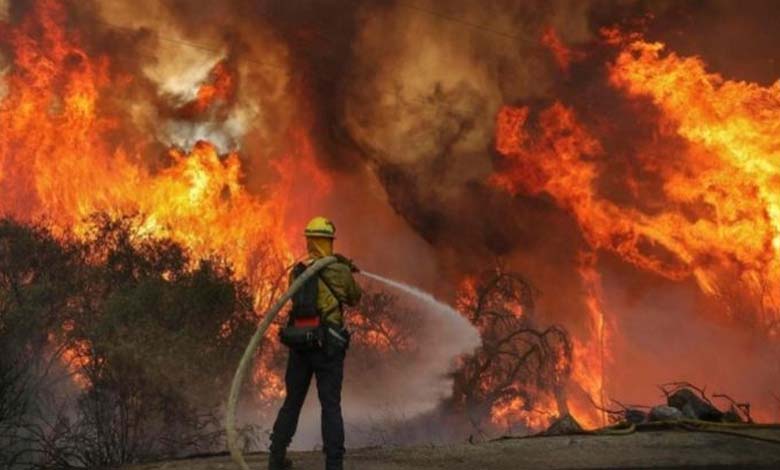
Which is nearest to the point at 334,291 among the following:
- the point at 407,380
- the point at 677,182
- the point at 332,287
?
the point at 332,287

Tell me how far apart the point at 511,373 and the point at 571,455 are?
1256 centimetres

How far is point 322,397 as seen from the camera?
616 centimetres

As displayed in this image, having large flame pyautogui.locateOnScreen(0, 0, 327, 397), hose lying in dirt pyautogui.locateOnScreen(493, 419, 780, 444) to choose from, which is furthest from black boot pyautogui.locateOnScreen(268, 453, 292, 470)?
large flame pyautogui.locateOnScreen(0, 0, 327, 397)

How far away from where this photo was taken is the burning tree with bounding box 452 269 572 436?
1962 centimetres

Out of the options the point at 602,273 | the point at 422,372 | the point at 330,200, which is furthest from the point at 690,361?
the point at 330,200

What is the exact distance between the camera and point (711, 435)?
7.93 meters

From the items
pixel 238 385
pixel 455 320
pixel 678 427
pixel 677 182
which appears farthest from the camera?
pixel 455 320

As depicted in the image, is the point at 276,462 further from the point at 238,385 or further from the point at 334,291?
the point at 334,291

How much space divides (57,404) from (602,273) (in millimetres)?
15247

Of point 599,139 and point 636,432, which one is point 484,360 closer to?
point 599,139

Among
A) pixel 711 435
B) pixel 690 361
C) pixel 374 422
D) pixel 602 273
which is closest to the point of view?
pixel 711 435

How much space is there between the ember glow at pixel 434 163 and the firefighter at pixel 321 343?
36.6 ft

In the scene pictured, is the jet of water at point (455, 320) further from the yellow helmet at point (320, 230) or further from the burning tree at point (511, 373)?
the yellow helmet at point (320, 230)

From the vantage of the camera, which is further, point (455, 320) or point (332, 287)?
point (455, 320)
